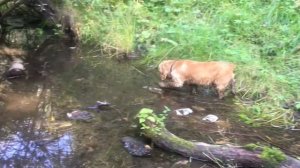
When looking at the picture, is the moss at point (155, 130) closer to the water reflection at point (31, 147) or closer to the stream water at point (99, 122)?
the stream water at point (99, 122)

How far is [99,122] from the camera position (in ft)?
17.4

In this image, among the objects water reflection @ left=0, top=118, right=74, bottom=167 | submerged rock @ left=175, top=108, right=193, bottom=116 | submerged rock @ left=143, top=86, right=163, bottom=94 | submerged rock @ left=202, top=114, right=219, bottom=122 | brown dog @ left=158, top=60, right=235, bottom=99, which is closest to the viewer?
water reflection @ left=0, top=118, right=74, bottom=167

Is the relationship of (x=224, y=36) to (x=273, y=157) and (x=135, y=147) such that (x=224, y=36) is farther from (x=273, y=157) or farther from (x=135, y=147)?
(x=273, y=157)

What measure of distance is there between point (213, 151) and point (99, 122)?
145cm

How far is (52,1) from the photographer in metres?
8.14

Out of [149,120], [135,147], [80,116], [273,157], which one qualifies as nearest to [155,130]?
[149,120]

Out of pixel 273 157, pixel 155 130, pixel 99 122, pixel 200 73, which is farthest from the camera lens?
pixel 200 73

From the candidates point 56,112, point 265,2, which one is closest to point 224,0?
point 265,2

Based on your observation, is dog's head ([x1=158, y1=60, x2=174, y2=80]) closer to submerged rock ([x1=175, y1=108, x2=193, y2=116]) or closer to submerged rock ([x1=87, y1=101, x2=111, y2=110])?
submerged rock ([x1=175, y1=108, x2=193, y2=116])

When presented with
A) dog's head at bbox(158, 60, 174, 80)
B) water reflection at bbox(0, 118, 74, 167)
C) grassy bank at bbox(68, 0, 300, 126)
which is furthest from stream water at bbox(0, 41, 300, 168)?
grassy bank at bbox(68, 0, 300, 126)

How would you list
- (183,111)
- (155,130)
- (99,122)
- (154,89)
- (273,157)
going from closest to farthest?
(273,157) → (155,130) → (99,122) → (183,111) → (154,89)

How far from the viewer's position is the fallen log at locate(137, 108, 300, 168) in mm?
4203

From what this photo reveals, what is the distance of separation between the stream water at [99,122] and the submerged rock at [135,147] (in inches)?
2.4

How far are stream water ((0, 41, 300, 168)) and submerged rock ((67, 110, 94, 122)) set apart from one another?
0.23 feet
